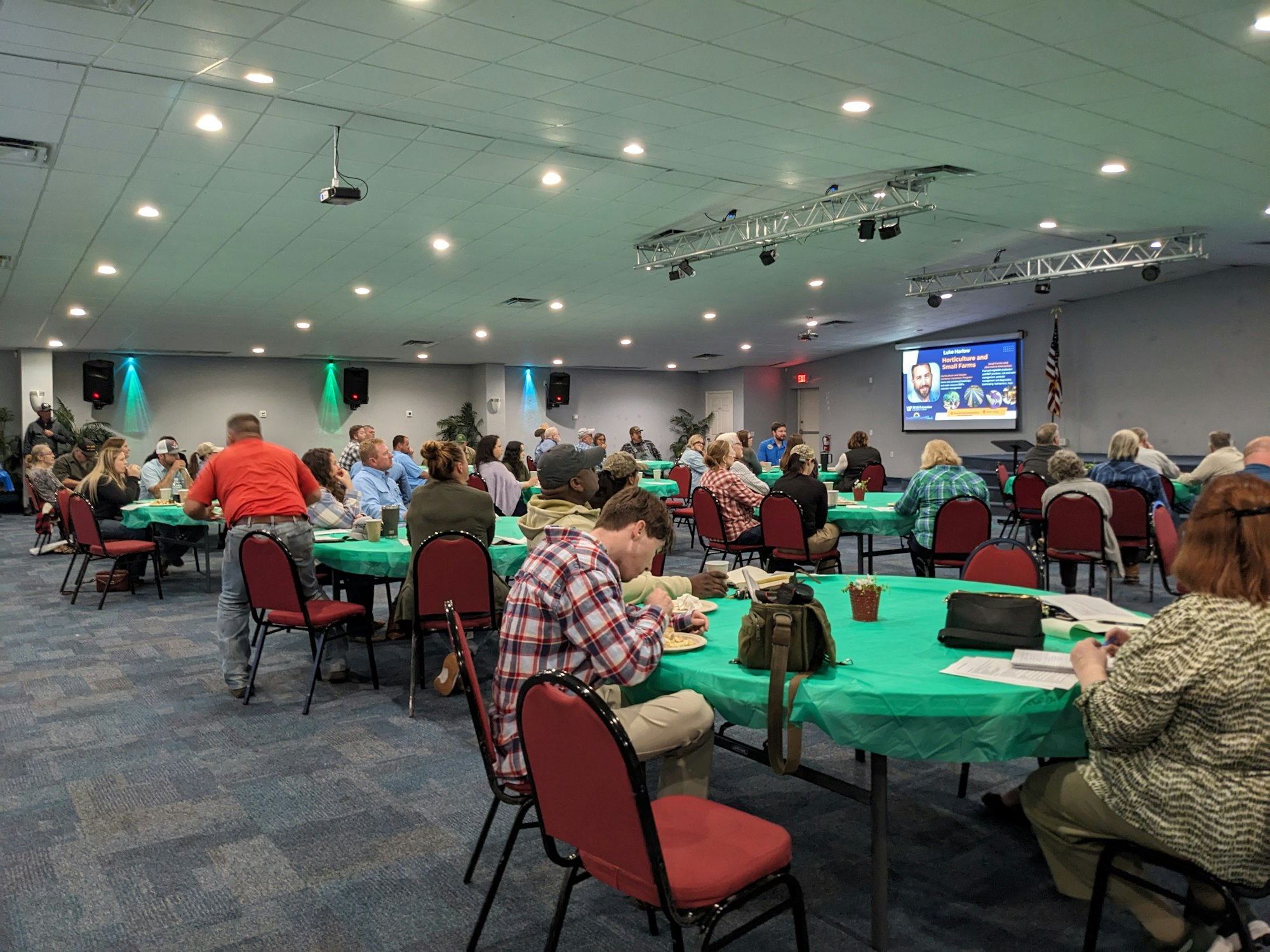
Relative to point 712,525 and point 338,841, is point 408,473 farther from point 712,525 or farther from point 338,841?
point 338,841

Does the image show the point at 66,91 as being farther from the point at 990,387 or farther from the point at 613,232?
the point at 990,387

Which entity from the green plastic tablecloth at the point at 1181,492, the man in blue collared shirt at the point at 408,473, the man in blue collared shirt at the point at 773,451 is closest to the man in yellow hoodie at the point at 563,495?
the man in blue collared shirt at the point at 408,473

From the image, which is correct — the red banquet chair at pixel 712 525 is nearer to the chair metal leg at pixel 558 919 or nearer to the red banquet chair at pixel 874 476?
the red banquet chair at pixel 874 476

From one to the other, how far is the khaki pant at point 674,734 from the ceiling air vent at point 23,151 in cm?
633

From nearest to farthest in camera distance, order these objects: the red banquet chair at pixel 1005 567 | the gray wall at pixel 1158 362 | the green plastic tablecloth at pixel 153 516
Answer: the red banquet chair at pixel 1005 567, the green plastic tablecloth at pixel 153 516, the gray wall at pixel 1158 362

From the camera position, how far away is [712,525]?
715cm

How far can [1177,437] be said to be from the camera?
14.3m

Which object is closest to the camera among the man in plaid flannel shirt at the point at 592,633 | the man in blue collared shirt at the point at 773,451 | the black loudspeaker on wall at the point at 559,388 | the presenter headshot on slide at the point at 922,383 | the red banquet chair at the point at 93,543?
the man in plaid flannel shirt at the point at 592,633

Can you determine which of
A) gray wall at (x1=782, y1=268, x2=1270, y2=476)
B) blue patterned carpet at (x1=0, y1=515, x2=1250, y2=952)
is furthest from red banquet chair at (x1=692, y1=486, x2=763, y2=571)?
gray wall at (x1=782, y1=268, x2=1270, y2=476)

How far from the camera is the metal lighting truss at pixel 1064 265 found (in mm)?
10992

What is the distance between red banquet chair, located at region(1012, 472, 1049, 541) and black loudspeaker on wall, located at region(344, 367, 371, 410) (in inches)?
594

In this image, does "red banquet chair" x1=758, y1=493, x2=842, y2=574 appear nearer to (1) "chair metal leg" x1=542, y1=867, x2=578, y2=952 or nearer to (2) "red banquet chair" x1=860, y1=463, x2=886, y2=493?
(2) "red banquet chair" x1=860, y1=463, x2=886, y2=493

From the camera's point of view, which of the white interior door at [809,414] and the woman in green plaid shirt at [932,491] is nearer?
the woman in green plaid shirt at [932,491]

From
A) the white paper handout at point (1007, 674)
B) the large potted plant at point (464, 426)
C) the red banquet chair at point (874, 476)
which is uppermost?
the large potted plant at point (464, 426)
